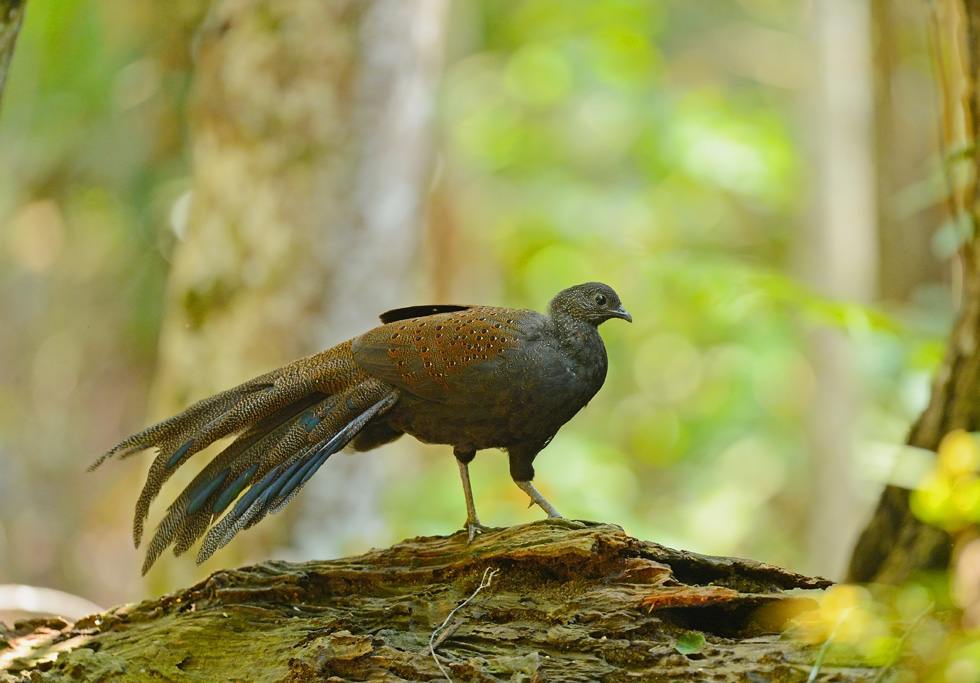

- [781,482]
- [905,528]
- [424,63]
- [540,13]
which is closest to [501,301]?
[540,13]

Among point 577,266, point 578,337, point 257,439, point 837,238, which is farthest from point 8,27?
point 577,266

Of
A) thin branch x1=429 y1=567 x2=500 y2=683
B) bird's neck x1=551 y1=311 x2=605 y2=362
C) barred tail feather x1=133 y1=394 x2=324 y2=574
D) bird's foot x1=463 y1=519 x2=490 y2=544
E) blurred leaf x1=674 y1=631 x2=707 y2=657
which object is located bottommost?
blurred leaf x1=674 y1=631 x2=707 y2=657

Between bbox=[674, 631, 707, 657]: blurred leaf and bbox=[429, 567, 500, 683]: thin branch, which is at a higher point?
bbox=[429, 567, 500, 683]: thin branch

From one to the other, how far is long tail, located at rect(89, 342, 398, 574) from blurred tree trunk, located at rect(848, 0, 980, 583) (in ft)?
8.21

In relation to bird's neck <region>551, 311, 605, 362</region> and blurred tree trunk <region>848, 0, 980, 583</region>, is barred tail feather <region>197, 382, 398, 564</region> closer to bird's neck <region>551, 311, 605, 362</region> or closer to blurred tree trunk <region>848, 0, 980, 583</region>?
bird's neck <region>551, 311, 605, 362</region>

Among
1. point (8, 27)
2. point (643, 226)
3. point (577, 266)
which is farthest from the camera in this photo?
point (643, 226)

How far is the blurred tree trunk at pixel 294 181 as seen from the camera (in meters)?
5.77

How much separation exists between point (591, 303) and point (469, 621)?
1.41 m

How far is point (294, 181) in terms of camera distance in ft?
19.0

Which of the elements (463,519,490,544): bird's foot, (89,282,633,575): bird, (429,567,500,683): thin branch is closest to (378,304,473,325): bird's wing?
(89,282,633,575): bird

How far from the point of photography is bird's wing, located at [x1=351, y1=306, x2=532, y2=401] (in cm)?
338

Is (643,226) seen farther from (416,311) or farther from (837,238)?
(416,311)

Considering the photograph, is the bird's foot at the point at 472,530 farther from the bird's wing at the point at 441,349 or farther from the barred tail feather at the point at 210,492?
the barred tail feather at the point at 210,492

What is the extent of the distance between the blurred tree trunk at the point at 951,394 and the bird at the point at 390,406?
5.63 ft
